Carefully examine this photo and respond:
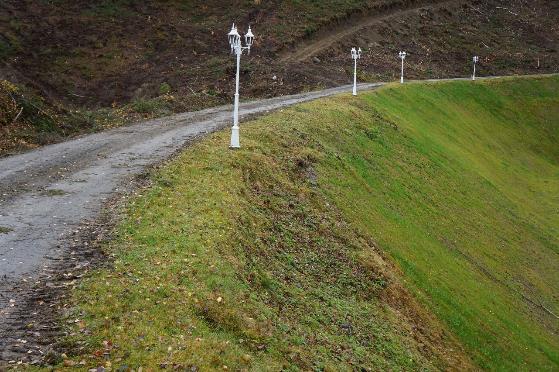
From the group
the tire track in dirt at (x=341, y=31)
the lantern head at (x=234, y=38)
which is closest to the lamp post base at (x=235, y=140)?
the lantern head at (x=234, y=38)

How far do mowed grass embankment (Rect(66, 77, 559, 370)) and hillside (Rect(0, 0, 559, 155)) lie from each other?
9.05m

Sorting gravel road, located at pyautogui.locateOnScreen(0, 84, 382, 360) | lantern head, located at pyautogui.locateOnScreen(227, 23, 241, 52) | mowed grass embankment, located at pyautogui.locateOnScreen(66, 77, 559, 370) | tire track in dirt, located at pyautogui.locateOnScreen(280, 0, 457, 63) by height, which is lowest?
mowed grass embankment, located at pyautogui.locateOnScreen(66, 77, 559, 370)

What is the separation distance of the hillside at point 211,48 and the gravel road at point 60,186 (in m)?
2.64

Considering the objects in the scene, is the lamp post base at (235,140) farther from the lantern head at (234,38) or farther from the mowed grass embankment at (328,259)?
the lantern head at (234,38)

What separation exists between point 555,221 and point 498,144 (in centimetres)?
1286

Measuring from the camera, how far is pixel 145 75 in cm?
4225

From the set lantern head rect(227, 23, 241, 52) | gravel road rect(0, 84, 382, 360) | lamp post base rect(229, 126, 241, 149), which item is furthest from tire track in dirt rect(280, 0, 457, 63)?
lamp post base rect(229, 126, 241, 149)

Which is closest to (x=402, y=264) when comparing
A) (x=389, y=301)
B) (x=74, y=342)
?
(x=389, y=301)

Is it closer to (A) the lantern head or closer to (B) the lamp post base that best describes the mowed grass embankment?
(B) the lamp post base

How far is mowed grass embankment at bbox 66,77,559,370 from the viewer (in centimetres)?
1004

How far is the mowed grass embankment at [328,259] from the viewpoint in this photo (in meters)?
10.0

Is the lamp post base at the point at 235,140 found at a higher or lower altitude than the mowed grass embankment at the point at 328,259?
higher

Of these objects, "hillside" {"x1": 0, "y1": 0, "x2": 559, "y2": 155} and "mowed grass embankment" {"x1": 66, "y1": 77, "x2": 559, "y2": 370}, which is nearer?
"mowed grass embankment" {"x1": 66, "y1": 77, "x2": 559, "y2": 370}

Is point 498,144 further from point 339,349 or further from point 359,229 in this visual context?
point 339,349
